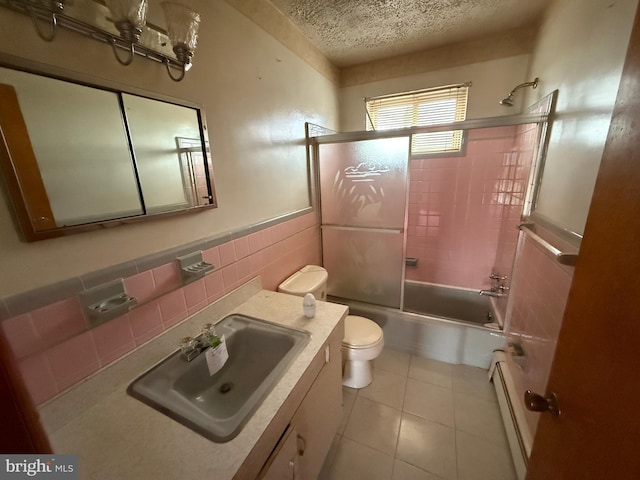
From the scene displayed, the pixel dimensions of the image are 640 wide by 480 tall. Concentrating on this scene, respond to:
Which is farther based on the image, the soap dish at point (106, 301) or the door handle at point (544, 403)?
the soap dish at point (106, 301)

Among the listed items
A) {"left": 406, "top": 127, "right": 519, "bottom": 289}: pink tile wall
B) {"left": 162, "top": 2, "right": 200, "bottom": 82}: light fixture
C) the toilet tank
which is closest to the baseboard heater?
{"left": 406, "top": 127, "right": 519, "bottom": 289}: pink tile wall

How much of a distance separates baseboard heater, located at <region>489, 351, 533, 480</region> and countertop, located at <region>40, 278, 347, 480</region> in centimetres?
119

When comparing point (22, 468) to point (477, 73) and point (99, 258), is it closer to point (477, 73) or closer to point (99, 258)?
point (99, 258)

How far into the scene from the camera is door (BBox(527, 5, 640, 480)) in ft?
1.45

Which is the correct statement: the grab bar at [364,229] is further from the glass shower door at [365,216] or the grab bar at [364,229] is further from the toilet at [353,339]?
the toilet at [353,339]

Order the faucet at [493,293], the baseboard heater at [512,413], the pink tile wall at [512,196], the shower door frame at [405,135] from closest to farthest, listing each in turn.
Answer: the baseboard heater at [512,413], the shower door frame at [405,135], the pink tile wall at [512,196], the faucet at [493,293]

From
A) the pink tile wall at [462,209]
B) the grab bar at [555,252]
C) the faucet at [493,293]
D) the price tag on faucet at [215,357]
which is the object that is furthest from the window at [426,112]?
the price tag on faucet at [215,357]

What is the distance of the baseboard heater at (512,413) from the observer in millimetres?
1215

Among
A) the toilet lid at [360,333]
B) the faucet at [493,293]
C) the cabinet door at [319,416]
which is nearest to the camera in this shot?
the cabinet door at [319,416]

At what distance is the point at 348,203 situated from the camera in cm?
213

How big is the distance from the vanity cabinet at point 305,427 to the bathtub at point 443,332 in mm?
956

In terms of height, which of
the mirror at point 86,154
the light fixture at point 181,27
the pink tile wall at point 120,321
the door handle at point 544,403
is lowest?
the door handle at point 544,403

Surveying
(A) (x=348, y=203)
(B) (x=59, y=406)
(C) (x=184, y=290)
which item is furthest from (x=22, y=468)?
(A) (x=348, y=203)

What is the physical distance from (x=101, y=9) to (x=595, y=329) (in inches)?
61.4
